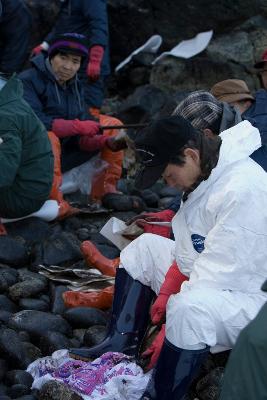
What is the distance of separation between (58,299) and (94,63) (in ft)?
12.4

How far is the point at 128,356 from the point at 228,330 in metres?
0.73

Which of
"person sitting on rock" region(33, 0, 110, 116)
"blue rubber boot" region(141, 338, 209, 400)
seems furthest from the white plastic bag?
"blue rubber boot" region(141, 338, 209, 400)

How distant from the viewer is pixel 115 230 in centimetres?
547

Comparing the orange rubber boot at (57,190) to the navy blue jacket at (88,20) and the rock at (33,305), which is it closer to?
the rock at (33,305)

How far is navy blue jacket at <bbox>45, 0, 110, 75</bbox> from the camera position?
8.12 meters

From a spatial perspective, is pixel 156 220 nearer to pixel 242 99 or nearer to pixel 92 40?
pixel 242 99

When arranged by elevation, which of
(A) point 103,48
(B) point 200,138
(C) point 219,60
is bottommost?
(C) point 219,60

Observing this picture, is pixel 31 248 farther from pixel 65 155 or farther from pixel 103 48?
pixel 103 48

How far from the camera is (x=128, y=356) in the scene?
404 centimetres

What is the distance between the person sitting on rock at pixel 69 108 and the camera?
691 cm

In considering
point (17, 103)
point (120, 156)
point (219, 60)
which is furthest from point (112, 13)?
point (17, 103)

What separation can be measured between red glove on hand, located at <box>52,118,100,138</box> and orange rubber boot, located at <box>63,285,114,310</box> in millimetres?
2415

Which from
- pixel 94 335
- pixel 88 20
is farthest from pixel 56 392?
pixel 88 20

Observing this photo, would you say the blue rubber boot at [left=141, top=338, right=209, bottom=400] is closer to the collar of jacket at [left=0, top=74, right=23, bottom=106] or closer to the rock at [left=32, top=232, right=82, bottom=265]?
the rock at [left=32, top=232, right=82, bottom=265]
